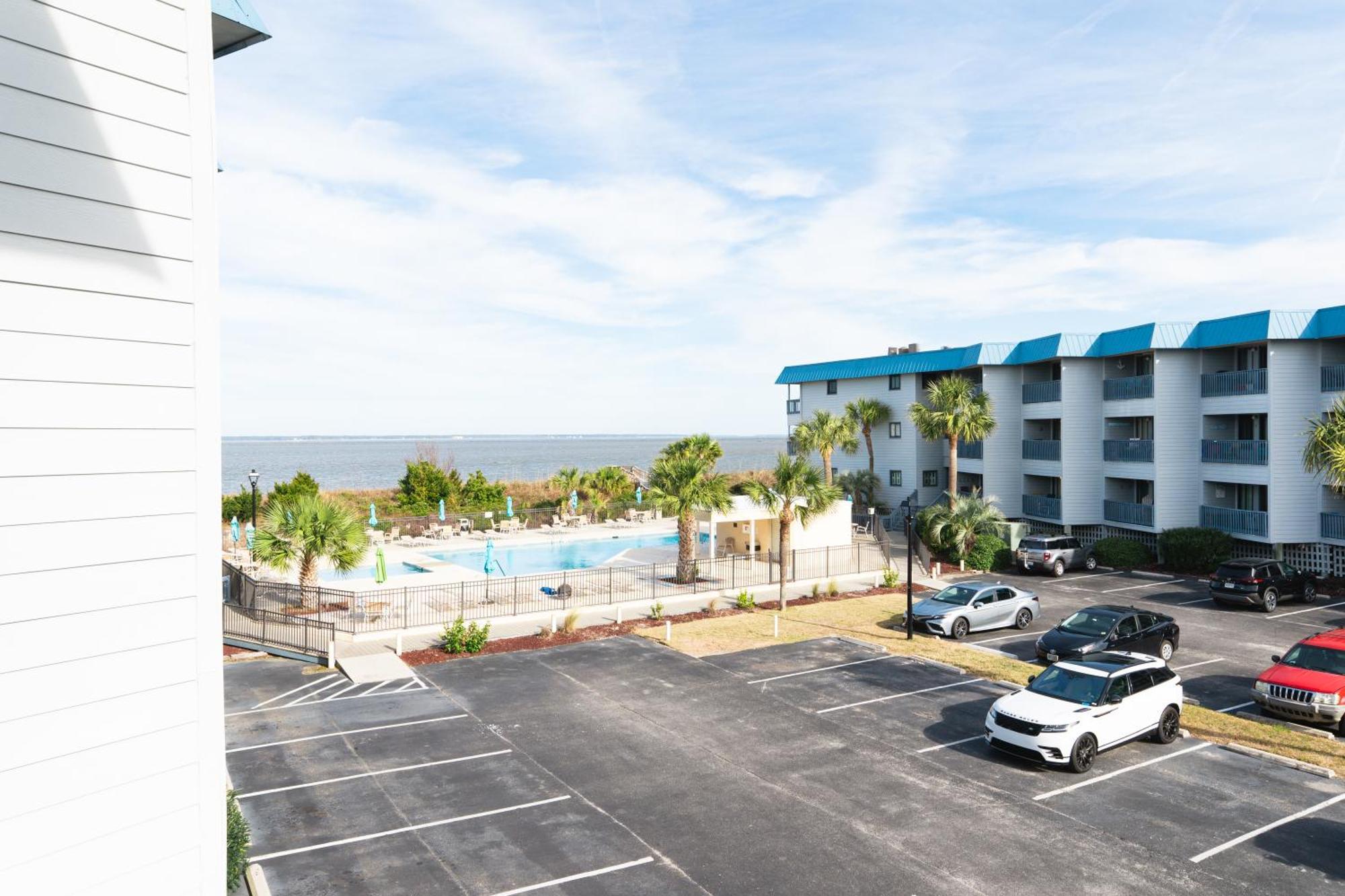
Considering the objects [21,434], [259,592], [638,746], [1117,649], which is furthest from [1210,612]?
[21,434]

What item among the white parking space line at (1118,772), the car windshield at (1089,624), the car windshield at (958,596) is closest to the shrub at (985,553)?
the car windshield at (958,596)

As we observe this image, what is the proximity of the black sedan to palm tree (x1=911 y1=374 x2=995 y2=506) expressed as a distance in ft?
61.4

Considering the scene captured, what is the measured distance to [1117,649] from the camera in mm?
22438

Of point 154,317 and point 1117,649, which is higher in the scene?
point 154,317

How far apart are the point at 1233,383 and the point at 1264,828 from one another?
27.7m

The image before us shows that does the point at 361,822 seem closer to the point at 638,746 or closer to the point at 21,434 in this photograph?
the point at 638,746

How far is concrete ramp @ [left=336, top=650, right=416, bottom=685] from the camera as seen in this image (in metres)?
21.7

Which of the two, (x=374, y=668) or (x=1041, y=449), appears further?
(x=1041, y=449)

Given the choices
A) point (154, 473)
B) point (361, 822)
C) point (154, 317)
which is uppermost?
point (154, 317)

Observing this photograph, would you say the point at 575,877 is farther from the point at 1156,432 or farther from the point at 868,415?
the point at 868,415

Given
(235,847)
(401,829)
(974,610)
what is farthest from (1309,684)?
(235,847)

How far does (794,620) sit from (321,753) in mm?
16282

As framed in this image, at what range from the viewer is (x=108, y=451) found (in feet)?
18.3

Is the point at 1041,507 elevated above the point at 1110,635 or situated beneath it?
elevated above
